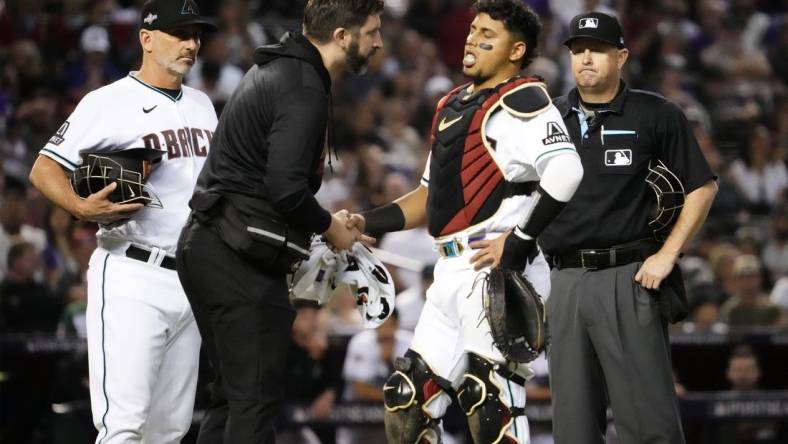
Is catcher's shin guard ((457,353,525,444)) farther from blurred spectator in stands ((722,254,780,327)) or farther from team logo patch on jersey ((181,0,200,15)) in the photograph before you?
blurred spectator in stands ((722,254,780,327))

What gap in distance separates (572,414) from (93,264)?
223 centimetres

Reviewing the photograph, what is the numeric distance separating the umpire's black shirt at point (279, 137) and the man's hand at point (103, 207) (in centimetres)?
53

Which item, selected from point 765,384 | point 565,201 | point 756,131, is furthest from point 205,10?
point 565,201

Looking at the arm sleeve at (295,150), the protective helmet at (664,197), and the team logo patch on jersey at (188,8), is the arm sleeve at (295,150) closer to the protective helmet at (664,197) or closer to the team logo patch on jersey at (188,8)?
the team logo patch on jersey at (188,8)

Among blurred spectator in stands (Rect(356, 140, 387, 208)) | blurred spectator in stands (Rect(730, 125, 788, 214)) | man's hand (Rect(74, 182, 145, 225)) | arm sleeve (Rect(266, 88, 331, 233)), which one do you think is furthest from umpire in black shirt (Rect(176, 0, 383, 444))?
blurred spectator in stands (Rect(730, 125, 788, 214))

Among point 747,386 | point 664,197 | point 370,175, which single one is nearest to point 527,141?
point 664,197

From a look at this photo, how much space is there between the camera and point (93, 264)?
5605 mm

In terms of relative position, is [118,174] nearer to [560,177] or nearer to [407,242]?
[560,177]

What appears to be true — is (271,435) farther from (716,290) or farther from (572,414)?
(716,290)

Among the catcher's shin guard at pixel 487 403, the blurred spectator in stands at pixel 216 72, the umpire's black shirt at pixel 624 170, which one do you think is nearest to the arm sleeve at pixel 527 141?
the umpire's black shirt at pixel 624 170

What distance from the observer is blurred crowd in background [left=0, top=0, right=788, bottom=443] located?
356 inches

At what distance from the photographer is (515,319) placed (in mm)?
5066

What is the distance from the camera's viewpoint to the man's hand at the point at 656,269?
5.54 meters

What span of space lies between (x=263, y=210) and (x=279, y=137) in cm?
34
